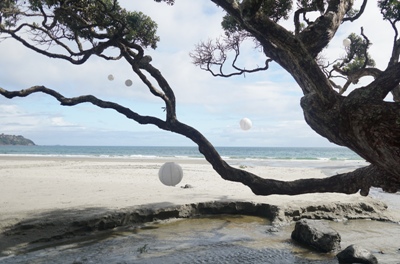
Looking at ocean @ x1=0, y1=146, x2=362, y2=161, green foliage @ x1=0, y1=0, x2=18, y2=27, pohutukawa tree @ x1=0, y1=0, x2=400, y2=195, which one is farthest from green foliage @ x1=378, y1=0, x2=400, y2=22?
ocean @ x1=0, y1=146, x2=362, y2=161

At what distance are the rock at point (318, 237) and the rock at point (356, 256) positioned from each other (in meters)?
0.59

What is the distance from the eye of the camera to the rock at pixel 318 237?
292 inches

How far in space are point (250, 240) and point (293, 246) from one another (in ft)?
3.16

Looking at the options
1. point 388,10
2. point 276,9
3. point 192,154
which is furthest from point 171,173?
point 192,154

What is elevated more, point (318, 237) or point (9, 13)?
point (9, 13)

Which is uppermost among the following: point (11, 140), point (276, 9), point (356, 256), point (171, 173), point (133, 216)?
point (276, 9)

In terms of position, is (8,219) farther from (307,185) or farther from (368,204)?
(368,204)

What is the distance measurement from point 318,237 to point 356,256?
1.08 m

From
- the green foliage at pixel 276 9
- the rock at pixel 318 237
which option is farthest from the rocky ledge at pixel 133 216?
the green foliage at pixel 276 9

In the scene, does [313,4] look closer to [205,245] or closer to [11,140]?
[205,245]

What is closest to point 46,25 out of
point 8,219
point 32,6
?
point 32,6

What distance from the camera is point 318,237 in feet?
24.6

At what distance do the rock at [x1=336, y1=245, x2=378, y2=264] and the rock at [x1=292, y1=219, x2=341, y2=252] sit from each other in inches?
23.4

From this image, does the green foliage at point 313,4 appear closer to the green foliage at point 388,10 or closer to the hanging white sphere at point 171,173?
the green foliage at point 388,10
